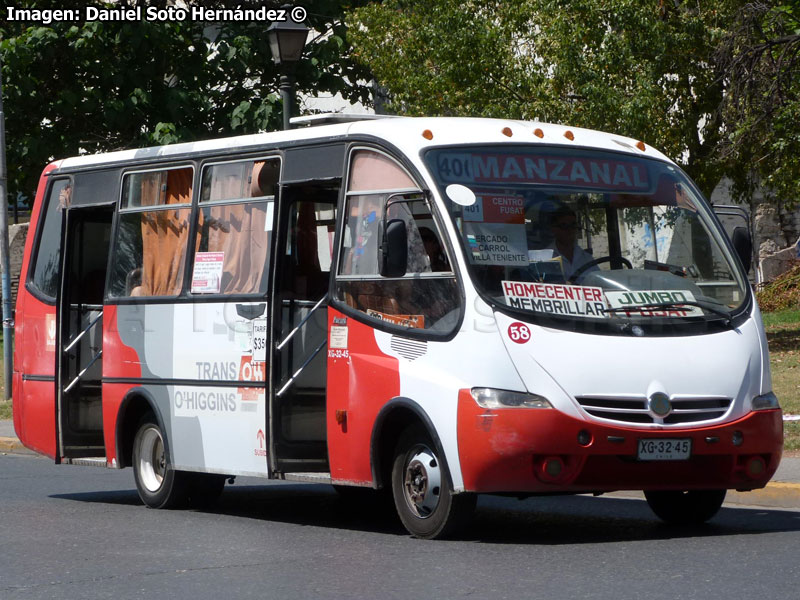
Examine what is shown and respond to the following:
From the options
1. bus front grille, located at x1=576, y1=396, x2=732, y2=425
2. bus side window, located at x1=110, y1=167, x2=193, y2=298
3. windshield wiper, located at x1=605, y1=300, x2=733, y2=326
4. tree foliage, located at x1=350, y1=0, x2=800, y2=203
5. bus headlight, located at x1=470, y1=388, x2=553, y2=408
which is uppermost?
tree foliage, located at x1=350, y1=0, x2=800, y2=203

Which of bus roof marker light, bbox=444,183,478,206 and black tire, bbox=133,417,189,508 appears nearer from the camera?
bus roof marker light, bbox=444,183,478,206

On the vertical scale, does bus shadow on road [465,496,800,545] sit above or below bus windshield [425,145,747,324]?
below

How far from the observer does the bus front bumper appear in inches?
339

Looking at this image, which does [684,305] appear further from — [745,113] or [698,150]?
[698,150]

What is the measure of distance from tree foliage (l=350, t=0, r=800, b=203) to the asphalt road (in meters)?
11.5

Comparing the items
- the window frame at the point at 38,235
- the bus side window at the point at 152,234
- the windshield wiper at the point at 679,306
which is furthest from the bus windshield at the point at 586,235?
the window frame at the point at 38,235

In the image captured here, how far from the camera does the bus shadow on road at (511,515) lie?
373 inches

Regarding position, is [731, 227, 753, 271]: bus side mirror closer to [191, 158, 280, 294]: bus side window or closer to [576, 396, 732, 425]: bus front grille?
[576, 396, 732, 425]: bus front grille

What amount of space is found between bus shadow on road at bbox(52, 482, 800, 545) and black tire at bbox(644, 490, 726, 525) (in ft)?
0.27

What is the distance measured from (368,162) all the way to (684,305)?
7.26 ft

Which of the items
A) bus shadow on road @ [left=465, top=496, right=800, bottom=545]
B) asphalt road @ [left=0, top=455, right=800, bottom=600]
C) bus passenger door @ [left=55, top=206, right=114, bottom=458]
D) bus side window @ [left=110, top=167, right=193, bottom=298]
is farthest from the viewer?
bus passenger door @ [left=55, top=206, right=114, bottom=458]

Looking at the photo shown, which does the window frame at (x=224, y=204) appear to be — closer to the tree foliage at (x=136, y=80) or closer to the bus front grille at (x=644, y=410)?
the bus front grille at (x=644, y=410)

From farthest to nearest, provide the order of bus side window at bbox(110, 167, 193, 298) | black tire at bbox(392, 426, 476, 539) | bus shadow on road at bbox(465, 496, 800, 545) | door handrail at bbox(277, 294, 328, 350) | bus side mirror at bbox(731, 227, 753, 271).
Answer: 1. bus side window at bbox(110, 167, 193, 298)
2. door handrail at bbox(277, 294, 328, 350)
3. bus side mirror at bbox(731, 227, 753, 271)
4. bus shadow on road at bbox(465, 496, 800, 545)
5. black tire at bbox(392, 426, 476, 539)

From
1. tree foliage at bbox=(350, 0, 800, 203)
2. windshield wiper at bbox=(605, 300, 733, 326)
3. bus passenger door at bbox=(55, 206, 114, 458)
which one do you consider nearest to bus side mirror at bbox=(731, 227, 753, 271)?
windshield wiper at bbox=(605, 300, 733, 326)
